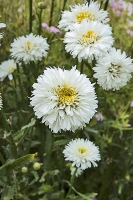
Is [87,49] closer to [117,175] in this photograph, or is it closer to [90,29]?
[90,29]

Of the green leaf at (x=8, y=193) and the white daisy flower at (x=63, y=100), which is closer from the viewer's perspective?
the white daisy flower at (x=63, y=100)

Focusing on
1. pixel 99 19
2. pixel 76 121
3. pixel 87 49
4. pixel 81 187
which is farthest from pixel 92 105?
pixel 81 187

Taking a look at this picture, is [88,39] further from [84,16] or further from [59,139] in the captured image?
[59,139]

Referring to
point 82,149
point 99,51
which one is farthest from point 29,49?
point 82,149

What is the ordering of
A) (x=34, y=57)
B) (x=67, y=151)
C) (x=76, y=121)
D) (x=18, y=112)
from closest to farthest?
(x=76, y=121) < (x=67, y=151) < (x=34, y=57) < (x=18, y=112)

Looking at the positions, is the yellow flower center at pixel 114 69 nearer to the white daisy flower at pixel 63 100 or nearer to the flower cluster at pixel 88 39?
the flower cluster at pixel 88 39

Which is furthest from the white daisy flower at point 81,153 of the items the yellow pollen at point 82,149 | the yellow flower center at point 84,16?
the yellow flower center at point 84,16

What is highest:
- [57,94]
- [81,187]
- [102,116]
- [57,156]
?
[57,94]
